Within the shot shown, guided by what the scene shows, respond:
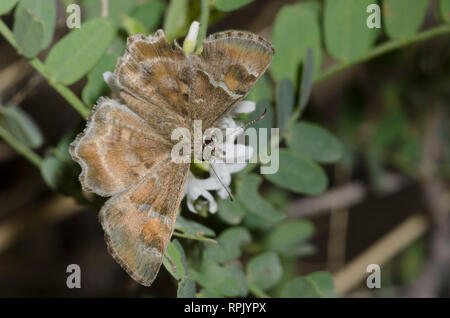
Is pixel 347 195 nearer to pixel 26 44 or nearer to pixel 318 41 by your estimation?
pixel 318 41

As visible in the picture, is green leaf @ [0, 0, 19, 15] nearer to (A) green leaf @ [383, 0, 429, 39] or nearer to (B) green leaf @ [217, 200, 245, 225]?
(B) green leaf @ [217, 200, 245, 225]

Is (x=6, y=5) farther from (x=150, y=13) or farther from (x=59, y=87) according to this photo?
→ (x=150, y=13)

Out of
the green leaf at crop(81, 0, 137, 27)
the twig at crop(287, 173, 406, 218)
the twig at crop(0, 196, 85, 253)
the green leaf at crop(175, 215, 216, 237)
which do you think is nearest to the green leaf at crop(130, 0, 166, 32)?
the green leaf at crop(81, 0, 137, 27)

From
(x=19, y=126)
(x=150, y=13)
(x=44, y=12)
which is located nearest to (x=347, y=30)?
(x=150, y=13)

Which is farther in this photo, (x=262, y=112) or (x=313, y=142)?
(x=313, y=142)

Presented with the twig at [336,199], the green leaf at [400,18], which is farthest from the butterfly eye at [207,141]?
the twig at [336,199]

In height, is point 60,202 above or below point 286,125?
below

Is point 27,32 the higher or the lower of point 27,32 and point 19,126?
the higher
